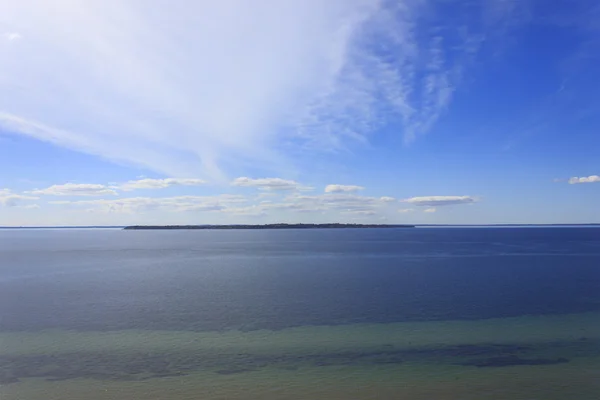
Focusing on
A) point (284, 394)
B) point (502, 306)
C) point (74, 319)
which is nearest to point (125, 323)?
point (74, 319)

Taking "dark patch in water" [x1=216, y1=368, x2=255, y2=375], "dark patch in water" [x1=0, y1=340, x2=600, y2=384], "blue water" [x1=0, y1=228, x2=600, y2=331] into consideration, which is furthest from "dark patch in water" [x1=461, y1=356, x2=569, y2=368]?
"dark patch in water" [x1=216, y1=368, x2=255, y2=375]

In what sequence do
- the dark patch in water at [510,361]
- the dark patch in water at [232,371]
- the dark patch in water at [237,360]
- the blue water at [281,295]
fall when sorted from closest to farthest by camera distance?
the dark patch in water at [232,371]
the dark patch in water at [237,360]
the dark patch in water at [510,361]
the blue water at [281,295]

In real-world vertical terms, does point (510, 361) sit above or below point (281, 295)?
below

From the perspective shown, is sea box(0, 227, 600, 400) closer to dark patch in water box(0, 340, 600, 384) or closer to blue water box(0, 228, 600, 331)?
dark patch in water box(0, 340, 600, 384)

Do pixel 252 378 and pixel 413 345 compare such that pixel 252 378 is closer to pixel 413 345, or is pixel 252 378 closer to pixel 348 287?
pixel 413 345

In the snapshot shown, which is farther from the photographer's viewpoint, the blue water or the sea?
the blue water

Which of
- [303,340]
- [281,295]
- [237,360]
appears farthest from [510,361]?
[281,295]

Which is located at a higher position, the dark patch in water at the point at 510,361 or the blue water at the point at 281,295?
the blue water at the point at 281,295

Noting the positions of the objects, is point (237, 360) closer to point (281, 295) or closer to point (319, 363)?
point (319, 363)

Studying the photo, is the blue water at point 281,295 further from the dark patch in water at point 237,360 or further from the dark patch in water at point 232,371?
the dark patch in water at point 232,371

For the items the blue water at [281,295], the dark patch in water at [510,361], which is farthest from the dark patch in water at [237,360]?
the blue water at [281,295]

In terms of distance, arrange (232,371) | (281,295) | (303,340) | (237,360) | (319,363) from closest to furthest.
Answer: (232,371), (319,363), (237,360), (303,340), (281,295)
